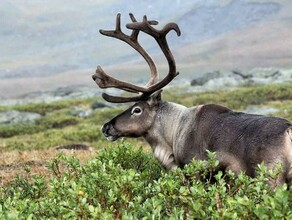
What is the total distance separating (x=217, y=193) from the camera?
548cm

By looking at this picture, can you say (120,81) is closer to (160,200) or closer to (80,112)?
(160,200)

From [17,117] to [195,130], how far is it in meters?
41.0

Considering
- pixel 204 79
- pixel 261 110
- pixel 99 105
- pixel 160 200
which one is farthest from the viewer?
pixel 204 79

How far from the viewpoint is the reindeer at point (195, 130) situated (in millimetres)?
7195

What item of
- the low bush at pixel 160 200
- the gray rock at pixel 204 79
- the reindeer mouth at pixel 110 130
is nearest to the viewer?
the low bush at pixel 160 200

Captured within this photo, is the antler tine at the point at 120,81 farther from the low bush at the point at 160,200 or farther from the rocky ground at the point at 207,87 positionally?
the rocky ground at the point at 207,87

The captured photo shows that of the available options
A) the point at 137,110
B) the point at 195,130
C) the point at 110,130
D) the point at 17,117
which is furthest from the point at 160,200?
the point at 17,117

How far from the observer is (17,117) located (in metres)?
48.4

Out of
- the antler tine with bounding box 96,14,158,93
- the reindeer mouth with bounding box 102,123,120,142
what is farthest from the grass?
the reindeer mouth with bounding box 102,123,120,142

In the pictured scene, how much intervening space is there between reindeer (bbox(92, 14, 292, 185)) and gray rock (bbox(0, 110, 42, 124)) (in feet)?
121

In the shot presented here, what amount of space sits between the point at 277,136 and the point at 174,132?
8.02ft

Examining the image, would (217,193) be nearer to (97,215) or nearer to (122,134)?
(97,215)

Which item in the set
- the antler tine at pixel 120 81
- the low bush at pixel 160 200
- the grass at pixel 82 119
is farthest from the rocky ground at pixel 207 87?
the low bush at pixel 160 200

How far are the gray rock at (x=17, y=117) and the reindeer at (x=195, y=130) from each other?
37032mm
